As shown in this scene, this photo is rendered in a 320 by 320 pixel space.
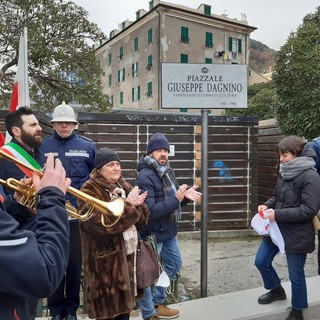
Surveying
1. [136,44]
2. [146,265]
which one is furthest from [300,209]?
[136,44]

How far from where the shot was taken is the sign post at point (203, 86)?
3.99 metres

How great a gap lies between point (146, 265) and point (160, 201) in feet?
2.18

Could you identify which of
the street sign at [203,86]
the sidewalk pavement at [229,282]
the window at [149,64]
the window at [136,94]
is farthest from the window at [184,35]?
the street sign at [203,86]

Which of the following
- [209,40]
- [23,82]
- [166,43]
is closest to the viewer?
[23,82]

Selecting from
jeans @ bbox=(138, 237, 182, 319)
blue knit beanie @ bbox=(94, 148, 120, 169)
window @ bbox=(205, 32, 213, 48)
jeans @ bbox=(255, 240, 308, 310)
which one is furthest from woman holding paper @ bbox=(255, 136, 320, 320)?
window @ bbox=(205, 32, 213, 48)

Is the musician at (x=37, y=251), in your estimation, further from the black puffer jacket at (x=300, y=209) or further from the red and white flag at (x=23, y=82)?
the red and white flag at (x=23, y=82)

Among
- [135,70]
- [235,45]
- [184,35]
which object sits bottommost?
[135,70]

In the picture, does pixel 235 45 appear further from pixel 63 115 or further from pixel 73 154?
→ pixel 73 154

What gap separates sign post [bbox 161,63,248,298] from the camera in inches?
157

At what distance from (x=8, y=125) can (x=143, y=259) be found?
1.68 meters

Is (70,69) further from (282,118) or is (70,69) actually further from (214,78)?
(214,78)

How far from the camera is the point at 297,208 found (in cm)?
342

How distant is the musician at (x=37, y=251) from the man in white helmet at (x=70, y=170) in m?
2.02

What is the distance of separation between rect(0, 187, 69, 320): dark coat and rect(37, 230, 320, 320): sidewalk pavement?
2.54 metres
